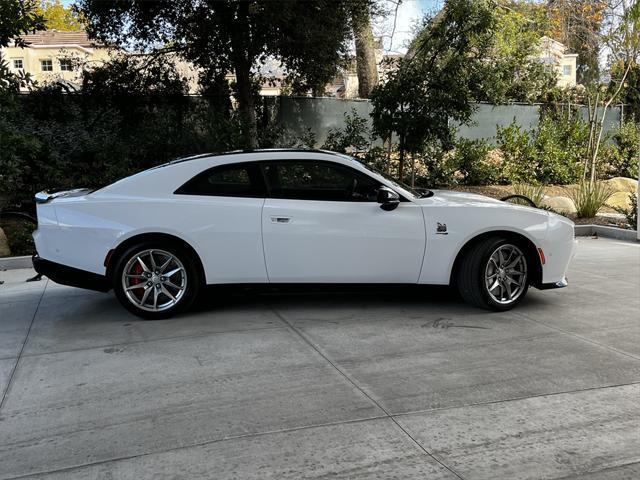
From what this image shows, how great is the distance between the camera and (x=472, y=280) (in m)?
6.09

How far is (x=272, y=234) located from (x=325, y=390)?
79.8 inches

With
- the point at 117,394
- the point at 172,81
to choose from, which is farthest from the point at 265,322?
the point at 172,81

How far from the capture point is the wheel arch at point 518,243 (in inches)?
241

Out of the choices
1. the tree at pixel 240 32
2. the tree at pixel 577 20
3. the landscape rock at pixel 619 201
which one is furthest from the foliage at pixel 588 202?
the tree at pixel 577 20

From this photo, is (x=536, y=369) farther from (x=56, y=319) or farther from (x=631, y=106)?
(x=631, y=106)

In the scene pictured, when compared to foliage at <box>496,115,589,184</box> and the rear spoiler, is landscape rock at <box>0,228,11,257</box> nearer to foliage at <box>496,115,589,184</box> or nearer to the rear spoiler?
the rear spoiler

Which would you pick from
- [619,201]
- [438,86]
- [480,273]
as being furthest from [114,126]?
[619,201]

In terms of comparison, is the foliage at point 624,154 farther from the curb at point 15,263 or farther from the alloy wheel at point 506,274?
the curb at point 15,263

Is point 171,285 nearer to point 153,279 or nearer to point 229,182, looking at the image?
point 153,279

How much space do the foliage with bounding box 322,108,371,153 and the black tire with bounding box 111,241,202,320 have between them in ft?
28.3

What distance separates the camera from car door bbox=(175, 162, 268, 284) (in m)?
5.93

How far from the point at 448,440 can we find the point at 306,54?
10998 millimetres

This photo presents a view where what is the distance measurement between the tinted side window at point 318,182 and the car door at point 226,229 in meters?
0.21

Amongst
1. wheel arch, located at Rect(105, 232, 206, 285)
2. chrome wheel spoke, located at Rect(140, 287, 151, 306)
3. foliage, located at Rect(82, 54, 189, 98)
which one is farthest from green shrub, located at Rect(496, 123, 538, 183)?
chrome wheel spoke, located at Rect(140, 287, 151, 306)
